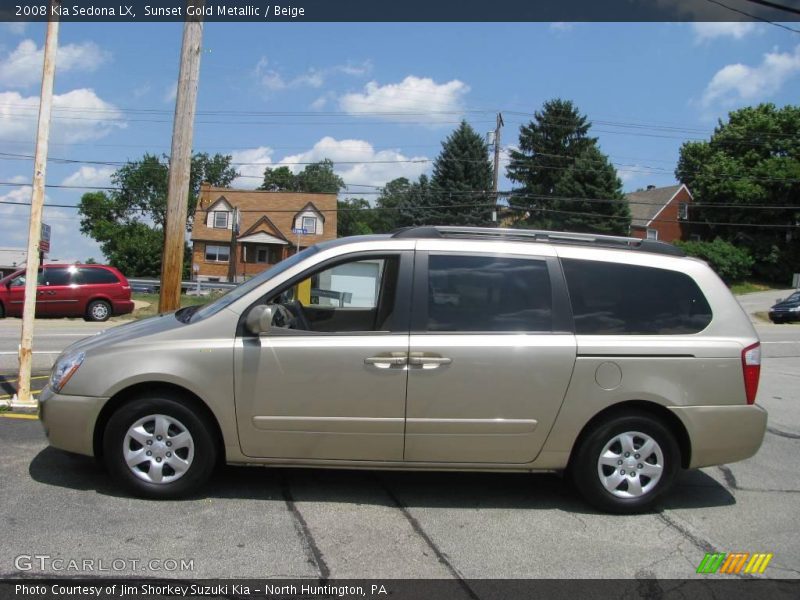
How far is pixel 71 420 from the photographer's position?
13.8 feet

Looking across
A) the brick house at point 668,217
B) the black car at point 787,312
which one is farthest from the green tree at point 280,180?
the black car at point 787,312

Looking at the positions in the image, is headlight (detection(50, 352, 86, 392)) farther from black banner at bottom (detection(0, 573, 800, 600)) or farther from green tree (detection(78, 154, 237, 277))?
green tree (detection(78, 154, 237, 277))

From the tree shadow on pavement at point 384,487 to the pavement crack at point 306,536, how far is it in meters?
0.02

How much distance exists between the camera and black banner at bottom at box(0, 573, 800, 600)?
3123mm

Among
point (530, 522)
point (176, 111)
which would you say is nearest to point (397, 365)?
point (530, 522)

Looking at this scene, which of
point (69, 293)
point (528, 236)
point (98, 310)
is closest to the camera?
point (528, 236)

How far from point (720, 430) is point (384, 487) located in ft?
7.57

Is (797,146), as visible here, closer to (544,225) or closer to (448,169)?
(544,225)

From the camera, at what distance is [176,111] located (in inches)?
326

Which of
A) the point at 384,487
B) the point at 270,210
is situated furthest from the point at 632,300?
the point at 270,210

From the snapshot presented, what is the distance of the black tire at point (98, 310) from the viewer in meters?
19.3

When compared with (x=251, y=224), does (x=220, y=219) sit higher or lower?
higher

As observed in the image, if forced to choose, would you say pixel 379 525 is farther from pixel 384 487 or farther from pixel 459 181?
pixel 459 181

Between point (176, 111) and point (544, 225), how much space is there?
44955 millimetres
